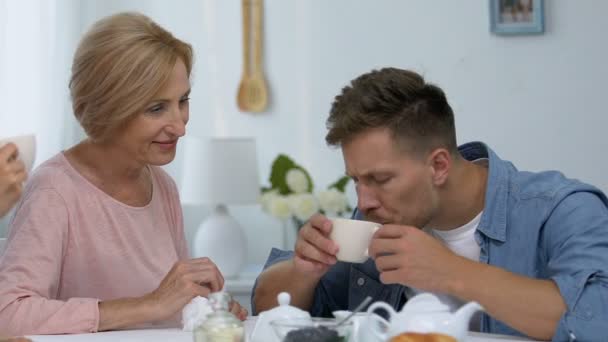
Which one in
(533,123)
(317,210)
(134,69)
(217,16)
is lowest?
(317,210)

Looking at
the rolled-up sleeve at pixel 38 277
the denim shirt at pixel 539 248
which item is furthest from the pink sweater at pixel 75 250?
the denim shirt at pixel 539 248

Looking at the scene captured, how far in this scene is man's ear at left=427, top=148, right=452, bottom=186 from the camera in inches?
77.6

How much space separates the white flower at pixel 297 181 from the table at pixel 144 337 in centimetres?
193

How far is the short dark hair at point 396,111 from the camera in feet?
6.28

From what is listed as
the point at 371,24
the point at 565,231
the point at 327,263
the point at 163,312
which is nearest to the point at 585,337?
the point at 565,231

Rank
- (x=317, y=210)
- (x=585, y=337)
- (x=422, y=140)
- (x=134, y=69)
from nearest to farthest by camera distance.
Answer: (x=585, y=337) < (x=422, y=140) < (x=134, y=69) < (x=317, y=210)

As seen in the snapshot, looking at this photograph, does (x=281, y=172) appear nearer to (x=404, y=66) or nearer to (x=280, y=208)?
(x=280, y=208)

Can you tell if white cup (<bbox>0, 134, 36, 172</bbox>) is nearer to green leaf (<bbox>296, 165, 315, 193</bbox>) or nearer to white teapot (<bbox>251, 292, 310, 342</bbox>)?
white teapot (<bbox>251, 292, 310, 342</bbox>)

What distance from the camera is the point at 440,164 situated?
1984 millimetres

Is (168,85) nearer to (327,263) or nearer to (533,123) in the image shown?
(327,263)

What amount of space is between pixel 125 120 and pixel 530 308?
97 centimetres

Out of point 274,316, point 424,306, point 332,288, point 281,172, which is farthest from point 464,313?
point 281,172

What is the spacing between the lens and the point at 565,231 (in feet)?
5.99

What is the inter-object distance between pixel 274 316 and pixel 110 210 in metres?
0.76
